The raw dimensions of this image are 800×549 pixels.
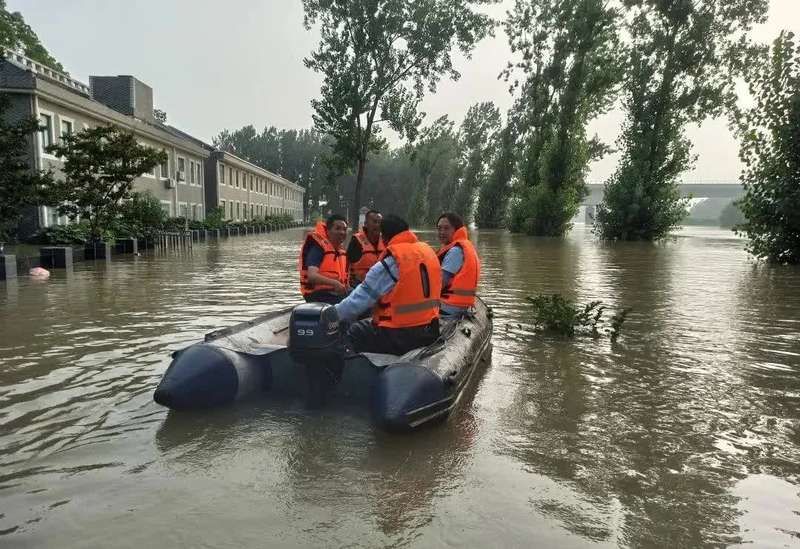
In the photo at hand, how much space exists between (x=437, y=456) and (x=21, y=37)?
1814 inches

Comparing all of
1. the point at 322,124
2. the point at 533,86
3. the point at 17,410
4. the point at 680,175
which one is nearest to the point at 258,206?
the point at 322,124

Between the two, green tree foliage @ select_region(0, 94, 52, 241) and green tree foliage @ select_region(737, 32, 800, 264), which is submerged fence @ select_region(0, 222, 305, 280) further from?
green tree foliage @ select_region(737, 32, 800, 264)

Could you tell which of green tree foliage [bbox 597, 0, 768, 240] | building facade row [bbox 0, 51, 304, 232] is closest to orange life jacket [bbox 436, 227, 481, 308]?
building facade row [bbox 0, 51, 304, 232]

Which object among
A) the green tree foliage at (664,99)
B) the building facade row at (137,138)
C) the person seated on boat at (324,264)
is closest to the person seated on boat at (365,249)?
the person seated on boat at (324,264)

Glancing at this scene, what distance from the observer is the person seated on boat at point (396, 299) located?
17.1 ft

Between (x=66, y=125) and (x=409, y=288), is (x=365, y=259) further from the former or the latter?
(x=66, y=125)

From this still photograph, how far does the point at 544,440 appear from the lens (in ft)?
15.4

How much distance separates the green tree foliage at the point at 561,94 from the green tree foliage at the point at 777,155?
2017 centimetres

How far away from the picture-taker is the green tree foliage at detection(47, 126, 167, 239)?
63.7ft

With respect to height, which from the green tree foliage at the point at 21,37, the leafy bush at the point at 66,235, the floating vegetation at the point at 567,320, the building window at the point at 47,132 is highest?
the green tree foliage at the point at 21,37

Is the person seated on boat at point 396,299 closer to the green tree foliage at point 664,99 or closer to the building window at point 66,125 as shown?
the building window at point 66,125

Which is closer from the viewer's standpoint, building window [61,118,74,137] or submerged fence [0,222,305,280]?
submerged fence [0,222,305,280]

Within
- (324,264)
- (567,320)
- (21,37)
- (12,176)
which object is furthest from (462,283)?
(21,37)

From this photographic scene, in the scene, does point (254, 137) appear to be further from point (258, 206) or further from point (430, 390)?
point (430, 390)
